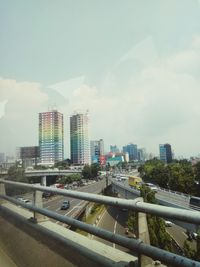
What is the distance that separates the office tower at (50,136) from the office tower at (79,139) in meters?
9.80

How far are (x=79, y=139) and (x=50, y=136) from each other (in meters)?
19.0

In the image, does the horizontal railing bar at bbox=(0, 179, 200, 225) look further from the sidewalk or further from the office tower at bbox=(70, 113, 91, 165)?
the office tower at bbox=(70, 113, 91, 165)

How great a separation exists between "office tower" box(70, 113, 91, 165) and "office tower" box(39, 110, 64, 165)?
9805mm

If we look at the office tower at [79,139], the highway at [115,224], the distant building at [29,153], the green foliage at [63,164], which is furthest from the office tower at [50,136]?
the highway at [115,224]

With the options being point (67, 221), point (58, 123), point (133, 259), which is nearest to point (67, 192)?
point (67, 221)

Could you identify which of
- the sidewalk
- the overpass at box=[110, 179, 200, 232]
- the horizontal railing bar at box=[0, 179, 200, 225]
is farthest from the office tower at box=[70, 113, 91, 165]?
the horizontal railing bar at box=[0, 179, 200, 225]

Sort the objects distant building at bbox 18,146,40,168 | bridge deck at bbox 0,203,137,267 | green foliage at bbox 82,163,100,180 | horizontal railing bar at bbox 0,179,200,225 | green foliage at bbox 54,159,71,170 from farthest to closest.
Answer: green foliage at bbox 54,159,71,170, distant building at bbox 18,146,40,168, green foliage at bbox 82,163,100,180, bridge deck at bbox 0,203,137,267, horizontal railing bar at bbox 0,179,200,225

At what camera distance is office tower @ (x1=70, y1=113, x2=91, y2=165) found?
194500mm

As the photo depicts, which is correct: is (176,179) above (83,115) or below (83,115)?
below

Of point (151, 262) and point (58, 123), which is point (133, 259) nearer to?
point (151, 262)

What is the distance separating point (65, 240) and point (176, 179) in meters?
70.1

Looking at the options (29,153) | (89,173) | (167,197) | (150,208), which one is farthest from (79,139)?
(150,208)

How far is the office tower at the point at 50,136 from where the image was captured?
18425 centimetres

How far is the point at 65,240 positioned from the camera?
3.97 meters
